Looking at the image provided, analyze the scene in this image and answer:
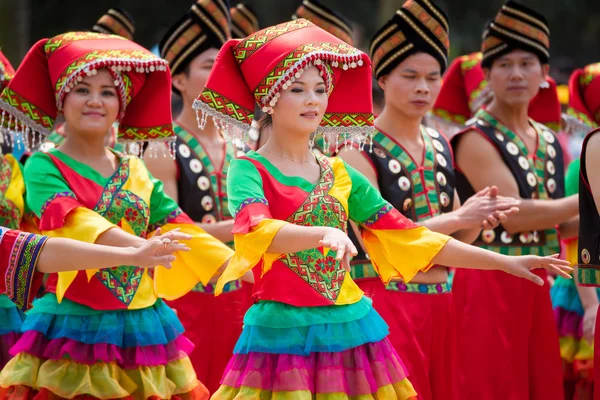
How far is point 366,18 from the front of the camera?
58.7ft

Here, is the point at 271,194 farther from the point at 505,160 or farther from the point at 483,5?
the point at 483,5

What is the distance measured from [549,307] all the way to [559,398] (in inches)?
17.5

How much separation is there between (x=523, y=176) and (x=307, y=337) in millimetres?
2148

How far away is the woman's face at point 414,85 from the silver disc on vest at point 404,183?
0.33m

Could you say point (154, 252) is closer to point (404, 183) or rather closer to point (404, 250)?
point (404, 250)

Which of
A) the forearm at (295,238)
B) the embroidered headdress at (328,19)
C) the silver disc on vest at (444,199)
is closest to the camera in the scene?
the forearm at (295,238)

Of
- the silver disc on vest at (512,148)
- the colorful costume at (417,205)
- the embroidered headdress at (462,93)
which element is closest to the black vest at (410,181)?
the colorful costume at (417,205)

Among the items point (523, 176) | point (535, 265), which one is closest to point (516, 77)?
point (523, 176)

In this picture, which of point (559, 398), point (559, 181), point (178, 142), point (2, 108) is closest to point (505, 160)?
point (559, 181)

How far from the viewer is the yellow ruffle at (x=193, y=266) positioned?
471 cm

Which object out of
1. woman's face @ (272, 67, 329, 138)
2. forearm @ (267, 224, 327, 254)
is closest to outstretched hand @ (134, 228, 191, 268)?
forearm @ (267, 224, 327, 254)

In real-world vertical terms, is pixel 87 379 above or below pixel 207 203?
below

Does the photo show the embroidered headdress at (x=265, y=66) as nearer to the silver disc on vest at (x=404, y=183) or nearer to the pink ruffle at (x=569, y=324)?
the silver disc on vest at (x=404, y=183)

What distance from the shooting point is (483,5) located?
1748 centimetres
